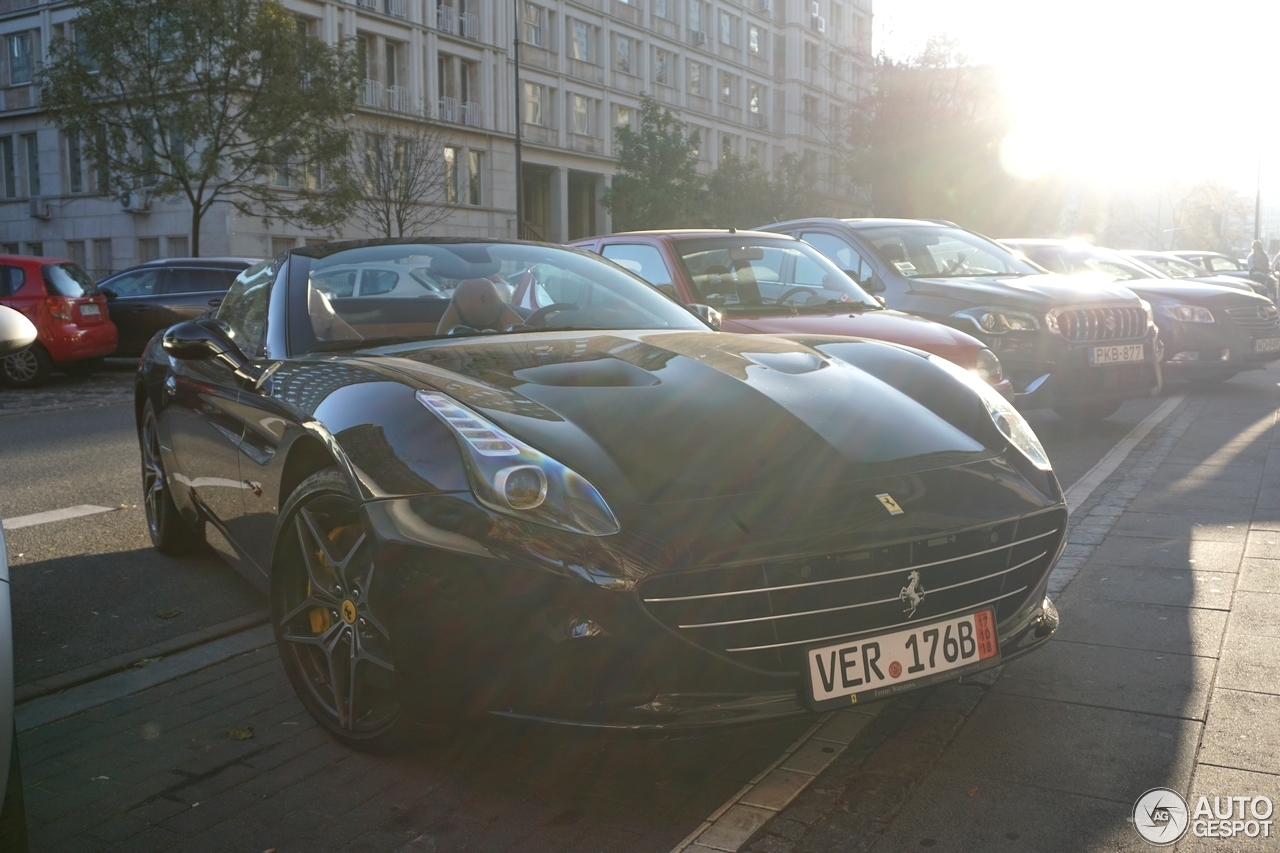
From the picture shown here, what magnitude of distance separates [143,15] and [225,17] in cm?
162

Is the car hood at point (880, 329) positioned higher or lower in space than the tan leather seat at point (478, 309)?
lower

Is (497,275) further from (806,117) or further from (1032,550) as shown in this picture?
(806,117)

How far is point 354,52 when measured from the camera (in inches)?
1100

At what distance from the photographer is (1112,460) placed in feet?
26.6

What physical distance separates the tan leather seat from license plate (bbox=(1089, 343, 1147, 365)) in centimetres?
584

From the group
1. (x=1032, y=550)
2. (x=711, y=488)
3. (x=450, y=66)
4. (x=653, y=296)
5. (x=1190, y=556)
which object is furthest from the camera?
(x=450, y=66)

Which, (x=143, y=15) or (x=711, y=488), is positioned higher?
(x=143, y=15)

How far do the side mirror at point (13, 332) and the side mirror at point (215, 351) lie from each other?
3.28ft

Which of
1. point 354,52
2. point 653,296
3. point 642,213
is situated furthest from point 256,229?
point 653,296

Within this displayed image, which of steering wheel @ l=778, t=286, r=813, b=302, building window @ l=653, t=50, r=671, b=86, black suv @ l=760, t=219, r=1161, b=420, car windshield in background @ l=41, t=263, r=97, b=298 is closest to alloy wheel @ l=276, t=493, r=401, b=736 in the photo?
steering wheel @ l=778, t=286, r=813, b=302

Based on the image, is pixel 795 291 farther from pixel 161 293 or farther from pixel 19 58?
pixel 19 58

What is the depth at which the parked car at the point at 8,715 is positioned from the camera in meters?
2.48

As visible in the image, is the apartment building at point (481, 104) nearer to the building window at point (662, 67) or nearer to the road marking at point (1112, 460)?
the building window at point (662, 67)

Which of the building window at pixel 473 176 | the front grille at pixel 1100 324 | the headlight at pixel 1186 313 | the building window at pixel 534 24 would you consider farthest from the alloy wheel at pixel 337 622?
the building window at pixel 534 24
